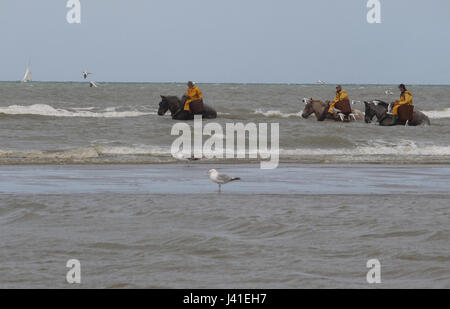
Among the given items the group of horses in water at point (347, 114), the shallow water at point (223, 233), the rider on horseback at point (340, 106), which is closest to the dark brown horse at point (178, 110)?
the group of horses in water at point (347, 114)

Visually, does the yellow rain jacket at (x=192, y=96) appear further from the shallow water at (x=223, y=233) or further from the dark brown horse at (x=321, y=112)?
the shallow water at (x=223, y=233)

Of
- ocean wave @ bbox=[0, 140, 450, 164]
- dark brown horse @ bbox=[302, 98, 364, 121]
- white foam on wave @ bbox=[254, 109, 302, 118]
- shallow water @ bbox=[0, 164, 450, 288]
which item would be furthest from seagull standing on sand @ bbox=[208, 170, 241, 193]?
white foam on wave @ bbox=[254, 109, 302, 118]

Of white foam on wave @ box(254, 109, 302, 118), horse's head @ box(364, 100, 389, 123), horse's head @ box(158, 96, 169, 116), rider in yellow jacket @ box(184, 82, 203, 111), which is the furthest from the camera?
white foam on wave @ box(254, 109, 302, 118)

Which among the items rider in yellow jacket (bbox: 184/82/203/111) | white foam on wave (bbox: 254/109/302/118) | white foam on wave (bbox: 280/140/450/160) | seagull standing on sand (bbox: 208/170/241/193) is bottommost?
white foam on wave (bbox: 280/140/450/160)

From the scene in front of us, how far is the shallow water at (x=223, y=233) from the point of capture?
5293 millimetres

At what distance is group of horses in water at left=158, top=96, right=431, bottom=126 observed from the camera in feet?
84.0

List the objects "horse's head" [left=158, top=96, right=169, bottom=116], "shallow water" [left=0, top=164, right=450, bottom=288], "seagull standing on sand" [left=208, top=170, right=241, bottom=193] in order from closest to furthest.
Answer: "shallow water" [left=0, top=164, right=450, bottom=288] → "seagull standing on sand" [left=208, top=170, right=241, bottom=193] → "horse's head" [left=158, top=96, right=169, bottom=116]

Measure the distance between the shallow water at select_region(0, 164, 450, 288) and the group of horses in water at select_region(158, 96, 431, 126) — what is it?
14.2 meters

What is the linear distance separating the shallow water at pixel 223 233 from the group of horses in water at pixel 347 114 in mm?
14179

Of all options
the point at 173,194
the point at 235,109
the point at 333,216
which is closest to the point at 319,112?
the point at 235,109

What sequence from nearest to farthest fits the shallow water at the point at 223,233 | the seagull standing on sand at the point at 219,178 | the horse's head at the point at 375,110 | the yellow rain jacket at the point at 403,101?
the shallow water at the point at 223,233 → the seagull standing on sand at the point at 219,178 → the yellow rain jacket at the point at 403,101 → the horse's head at the point at 375,110

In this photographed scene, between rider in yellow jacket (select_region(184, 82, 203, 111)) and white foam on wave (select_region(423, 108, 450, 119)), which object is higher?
rider in yellow jacket (select_region(184, 82, 203, 111))

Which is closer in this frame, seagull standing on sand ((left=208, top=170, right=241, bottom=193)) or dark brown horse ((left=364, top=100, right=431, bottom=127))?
seagull standing on sand ((left=208, top=170, right=241, bottom=193))

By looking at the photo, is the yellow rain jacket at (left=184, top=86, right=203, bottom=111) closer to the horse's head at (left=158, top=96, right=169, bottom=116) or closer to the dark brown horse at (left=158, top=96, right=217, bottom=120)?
the dark brown horse at (left=158, top=96, right=217, bottom=120)
